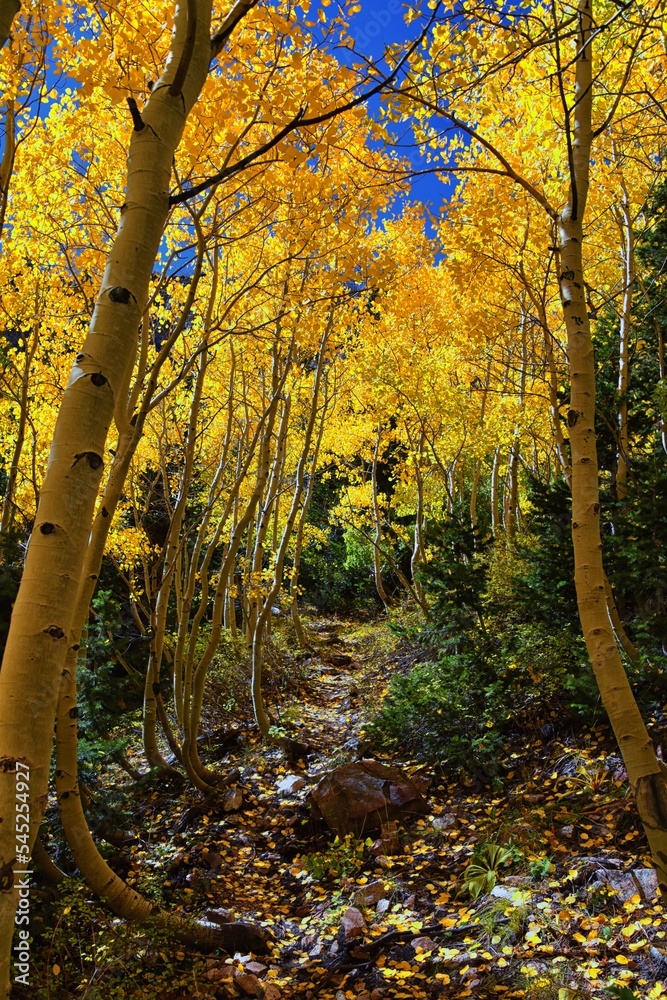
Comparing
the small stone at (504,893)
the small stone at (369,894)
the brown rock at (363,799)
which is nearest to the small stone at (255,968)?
the small stone at (369,894)

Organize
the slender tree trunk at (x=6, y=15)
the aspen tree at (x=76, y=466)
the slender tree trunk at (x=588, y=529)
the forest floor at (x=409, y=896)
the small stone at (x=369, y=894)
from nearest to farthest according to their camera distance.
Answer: the aspen tree at (x=76, y=466)
the slender tree trunk at (x=6, y=15)
the slender tree trunk at (x=588, y=529)
the forest floor at (x=409, y=896)
the small stone at (x=369, y=894)

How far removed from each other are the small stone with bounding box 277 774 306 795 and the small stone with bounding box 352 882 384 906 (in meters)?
1.69

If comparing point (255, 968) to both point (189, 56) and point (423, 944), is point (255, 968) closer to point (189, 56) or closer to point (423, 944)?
point (423, 944)

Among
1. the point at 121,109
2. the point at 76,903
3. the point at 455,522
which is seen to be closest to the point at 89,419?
the point at 76,903

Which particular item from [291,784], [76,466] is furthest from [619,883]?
[76,466]

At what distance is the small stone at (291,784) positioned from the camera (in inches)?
214

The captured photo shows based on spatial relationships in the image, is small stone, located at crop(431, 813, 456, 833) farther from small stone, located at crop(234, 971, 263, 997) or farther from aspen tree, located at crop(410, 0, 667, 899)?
aspen tree, located at crop(410, 0, 667, 899)

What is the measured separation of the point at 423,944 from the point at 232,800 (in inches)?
97.4

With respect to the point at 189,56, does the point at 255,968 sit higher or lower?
lower

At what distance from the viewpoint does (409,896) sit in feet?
12.0

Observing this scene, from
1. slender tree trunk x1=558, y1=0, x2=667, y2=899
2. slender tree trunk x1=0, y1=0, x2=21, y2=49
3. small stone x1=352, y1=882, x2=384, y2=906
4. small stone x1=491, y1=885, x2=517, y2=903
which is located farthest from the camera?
small stone x1=352, y1=882, x2=384, y2=906

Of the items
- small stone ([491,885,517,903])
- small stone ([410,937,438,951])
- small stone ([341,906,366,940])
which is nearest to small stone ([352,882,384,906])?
small stone ([341,906,366,940])

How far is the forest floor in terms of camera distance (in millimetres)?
2721

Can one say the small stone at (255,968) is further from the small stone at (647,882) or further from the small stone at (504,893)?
the small stone at (647,882)
